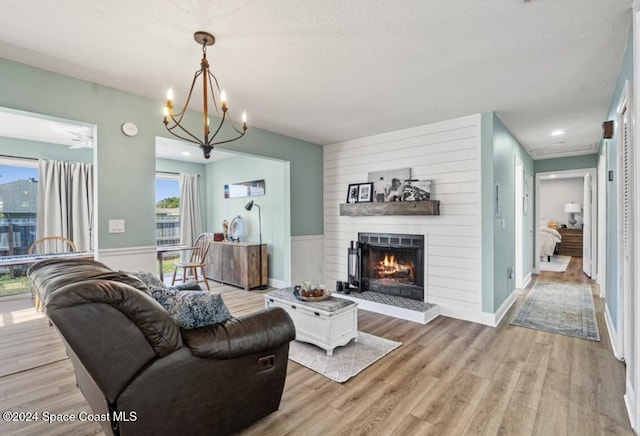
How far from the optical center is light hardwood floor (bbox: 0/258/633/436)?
189cm

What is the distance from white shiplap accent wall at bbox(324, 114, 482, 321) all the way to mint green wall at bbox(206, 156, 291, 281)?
4.48ft

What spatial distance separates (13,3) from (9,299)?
473 centimetres

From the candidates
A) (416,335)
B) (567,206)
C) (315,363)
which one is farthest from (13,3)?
(567,206)

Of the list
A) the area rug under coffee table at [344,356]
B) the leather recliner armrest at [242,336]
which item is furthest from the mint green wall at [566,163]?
the leather recliner armrest at [242,336]

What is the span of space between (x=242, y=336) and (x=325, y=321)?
4.16ft

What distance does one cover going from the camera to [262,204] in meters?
5.83

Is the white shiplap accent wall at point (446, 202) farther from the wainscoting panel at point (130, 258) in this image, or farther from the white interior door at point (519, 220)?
the wainscoting panel at point (130, 258)

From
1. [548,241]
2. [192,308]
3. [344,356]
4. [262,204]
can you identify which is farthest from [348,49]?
[548,241]

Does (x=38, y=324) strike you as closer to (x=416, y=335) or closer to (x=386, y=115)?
(x=416, y=335)

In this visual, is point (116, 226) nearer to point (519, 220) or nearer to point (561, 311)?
point (561, 311)

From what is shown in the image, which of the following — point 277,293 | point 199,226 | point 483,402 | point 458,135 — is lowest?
point 483,402

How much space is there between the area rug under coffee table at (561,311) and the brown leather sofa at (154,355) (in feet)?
10.8

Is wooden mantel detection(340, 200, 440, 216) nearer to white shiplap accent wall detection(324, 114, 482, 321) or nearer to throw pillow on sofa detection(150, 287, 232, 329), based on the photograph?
white shiplap accent wall detection(324, 114, 482, 321)

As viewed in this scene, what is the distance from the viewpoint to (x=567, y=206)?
9.13 metres
